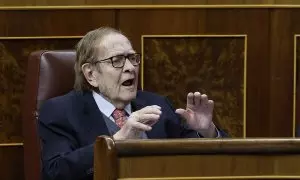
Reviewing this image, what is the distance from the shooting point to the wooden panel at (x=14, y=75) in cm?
310

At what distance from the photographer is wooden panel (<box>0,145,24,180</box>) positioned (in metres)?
3.17

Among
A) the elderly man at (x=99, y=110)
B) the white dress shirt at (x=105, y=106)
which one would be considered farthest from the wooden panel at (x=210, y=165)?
the white dress shirt at (x=105, y=106)

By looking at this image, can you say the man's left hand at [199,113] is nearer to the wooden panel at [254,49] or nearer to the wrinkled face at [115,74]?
the wrinkled face at [115,74]

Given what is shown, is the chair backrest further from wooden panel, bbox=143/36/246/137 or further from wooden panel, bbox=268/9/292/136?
wooden panel, bbox=268/9/292/136

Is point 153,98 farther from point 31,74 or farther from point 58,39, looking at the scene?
point 58,39

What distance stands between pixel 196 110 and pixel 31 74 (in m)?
0.59

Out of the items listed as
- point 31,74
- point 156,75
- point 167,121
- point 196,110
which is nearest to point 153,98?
point 167,121

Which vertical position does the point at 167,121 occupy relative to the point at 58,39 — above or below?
below

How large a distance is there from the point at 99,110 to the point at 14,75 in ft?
3.46

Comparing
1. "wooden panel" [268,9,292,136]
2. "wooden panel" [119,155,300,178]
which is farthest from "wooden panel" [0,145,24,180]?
"wooden panel" [119,155,300,178]

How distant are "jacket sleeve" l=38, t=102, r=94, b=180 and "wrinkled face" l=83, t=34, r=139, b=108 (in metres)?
0.17

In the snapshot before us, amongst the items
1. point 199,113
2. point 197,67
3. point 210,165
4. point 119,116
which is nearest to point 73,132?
point 119,116

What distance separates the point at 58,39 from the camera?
10.3 ft

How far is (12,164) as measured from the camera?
10.4ft
